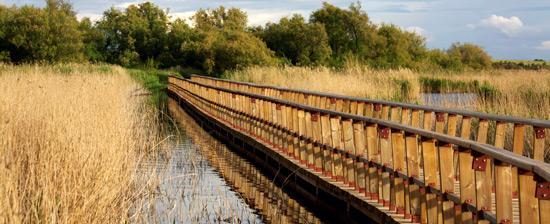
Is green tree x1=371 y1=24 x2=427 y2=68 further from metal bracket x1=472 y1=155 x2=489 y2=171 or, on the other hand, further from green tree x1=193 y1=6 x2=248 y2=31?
metal bracket x1=472 y1=155 x2=489 y2=171

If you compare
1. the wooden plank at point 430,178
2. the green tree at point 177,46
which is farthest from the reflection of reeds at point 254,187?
the green tree at point 177,46

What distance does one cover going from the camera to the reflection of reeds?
1213cm

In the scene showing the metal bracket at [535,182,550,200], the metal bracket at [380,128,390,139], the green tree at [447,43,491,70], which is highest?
the metal bracket at [535,182,550,200]

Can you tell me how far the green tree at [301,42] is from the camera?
79500 millimetres

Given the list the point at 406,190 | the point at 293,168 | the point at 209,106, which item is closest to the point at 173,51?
the point at 209,106

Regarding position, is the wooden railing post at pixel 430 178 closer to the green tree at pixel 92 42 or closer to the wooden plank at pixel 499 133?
the wooden plank at pixel 499 133

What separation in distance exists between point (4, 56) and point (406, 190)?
247 feet

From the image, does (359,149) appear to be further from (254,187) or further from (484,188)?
(484,188)

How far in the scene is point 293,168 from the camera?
14984 mm

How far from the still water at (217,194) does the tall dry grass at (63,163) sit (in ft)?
1.65

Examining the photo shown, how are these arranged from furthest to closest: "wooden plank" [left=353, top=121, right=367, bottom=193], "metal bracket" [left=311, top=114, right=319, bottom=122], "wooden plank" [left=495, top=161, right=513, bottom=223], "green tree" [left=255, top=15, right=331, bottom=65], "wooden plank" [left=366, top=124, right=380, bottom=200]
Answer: "green tree" [left=255, top=15, right=331, bottom=65] → "metal bracket" [left=311, top=114, right=319, bottom=122] → "wooden plank" [left=353, top=121, right=367, bottom=193] → "wooden plank" [left=366, top=124, right=380, bottom=200] → "wooden plank" [left=495, top=161, right=513, bottom=223]

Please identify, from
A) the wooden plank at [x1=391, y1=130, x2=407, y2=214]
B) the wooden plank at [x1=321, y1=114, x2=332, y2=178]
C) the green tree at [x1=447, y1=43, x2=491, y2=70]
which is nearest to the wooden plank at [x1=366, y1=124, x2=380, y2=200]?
the wooden plank at [x1=391, y1=130, x2=407, y2=214]

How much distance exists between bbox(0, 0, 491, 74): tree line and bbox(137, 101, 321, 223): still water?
44353 millimetres

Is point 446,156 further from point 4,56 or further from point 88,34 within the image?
point 88,34
